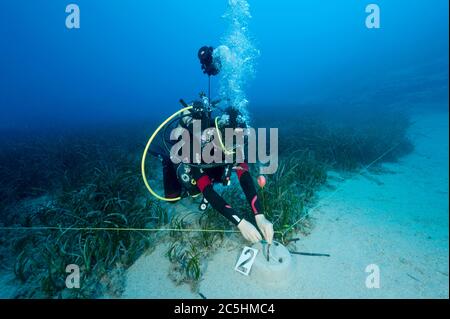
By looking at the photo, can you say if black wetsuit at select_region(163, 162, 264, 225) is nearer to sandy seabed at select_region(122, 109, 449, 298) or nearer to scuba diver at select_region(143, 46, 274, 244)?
scuba diver at select_region(143, 46, 274, 244)

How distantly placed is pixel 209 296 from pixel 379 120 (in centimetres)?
1301

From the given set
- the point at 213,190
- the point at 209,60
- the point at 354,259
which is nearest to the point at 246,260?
the point at 213,190

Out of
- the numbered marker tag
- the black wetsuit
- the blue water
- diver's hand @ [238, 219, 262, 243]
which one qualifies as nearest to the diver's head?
the black wetsuit

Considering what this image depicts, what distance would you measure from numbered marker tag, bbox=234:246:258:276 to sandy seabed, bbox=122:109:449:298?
0.09 meters

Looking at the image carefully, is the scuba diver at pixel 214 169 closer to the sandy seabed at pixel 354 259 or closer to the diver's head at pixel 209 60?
the diver's head at pixel 209 60

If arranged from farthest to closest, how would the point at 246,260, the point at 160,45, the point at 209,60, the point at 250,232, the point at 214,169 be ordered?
the point at 160,45
the point at 214,169
the point at 209,60
the point at 246,260
the point at 250,232

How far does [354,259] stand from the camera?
318 cm

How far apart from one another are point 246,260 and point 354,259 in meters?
1.51

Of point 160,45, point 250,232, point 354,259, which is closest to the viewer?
point 250,232

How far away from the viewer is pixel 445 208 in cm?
422

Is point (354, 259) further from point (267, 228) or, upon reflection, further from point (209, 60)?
point (209, 60)

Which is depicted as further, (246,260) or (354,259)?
(354,259)

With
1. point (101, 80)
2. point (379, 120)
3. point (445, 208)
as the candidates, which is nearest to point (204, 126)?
point (445, 208)

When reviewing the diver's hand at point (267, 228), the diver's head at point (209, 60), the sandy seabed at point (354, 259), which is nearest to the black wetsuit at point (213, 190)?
the diver's hand at point (267, 228)
